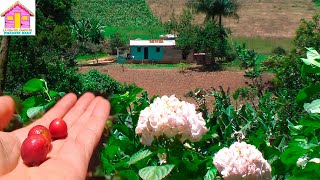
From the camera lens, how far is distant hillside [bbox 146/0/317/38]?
3659 centimetres

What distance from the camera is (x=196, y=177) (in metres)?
1.19

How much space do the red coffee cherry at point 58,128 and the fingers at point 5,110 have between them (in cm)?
8

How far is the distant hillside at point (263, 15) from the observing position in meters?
36.6

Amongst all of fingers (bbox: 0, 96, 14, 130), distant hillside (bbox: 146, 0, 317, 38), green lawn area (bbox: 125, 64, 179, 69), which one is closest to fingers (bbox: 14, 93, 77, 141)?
fingers (bbox: 0, 96, 14, 130)

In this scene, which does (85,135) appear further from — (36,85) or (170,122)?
(36,85)

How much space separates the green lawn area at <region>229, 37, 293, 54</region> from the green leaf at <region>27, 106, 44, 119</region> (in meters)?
28.2

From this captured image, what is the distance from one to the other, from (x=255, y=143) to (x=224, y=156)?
291 millimetres

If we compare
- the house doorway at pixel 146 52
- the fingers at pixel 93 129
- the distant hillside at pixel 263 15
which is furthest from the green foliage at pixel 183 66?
the fingers at pixel 93 129

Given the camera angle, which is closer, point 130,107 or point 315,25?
point 130,107

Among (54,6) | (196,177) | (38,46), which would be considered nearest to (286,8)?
(54,6)

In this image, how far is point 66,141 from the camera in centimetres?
85

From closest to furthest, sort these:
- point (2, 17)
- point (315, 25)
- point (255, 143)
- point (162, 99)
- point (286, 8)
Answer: point (162, 99) → point (255, 143) → point (2, 17) → point (315, 25) → point (286, 8)

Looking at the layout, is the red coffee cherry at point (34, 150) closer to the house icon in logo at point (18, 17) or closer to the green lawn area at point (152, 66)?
the house icon in logo at point (18, 17)

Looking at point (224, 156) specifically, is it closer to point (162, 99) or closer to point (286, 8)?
point (162, 99)
